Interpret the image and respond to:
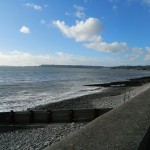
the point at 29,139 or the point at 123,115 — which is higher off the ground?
the point at 123,115

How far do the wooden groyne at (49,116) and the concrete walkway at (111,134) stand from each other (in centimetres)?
866

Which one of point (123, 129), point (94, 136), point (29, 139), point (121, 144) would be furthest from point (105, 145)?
point (29, 139)

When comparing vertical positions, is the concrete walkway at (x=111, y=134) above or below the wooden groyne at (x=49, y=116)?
above

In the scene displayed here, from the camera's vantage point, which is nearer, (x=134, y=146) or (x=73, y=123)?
(x=134, y=146)

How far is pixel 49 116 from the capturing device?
16453mm

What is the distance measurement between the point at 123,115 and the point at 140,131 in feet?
5.85

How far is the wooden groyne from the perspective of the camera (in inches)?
645

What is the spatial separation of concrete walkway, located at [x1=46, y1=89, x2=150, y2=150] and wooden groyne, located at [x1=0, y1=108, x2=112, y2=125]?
8662 mm

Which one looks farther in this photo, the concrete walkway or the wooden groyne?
the wooden groyne

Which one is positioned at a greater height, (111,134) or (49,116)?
(111,134)

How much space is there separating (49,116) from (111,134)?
36.8 feet

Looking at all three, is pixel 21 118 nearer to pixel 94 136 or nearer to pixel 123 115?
pixel 123 115

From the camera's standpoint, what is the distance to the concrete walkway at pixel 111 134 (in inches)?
186

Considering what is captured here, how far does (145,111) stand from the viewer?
8180mm
